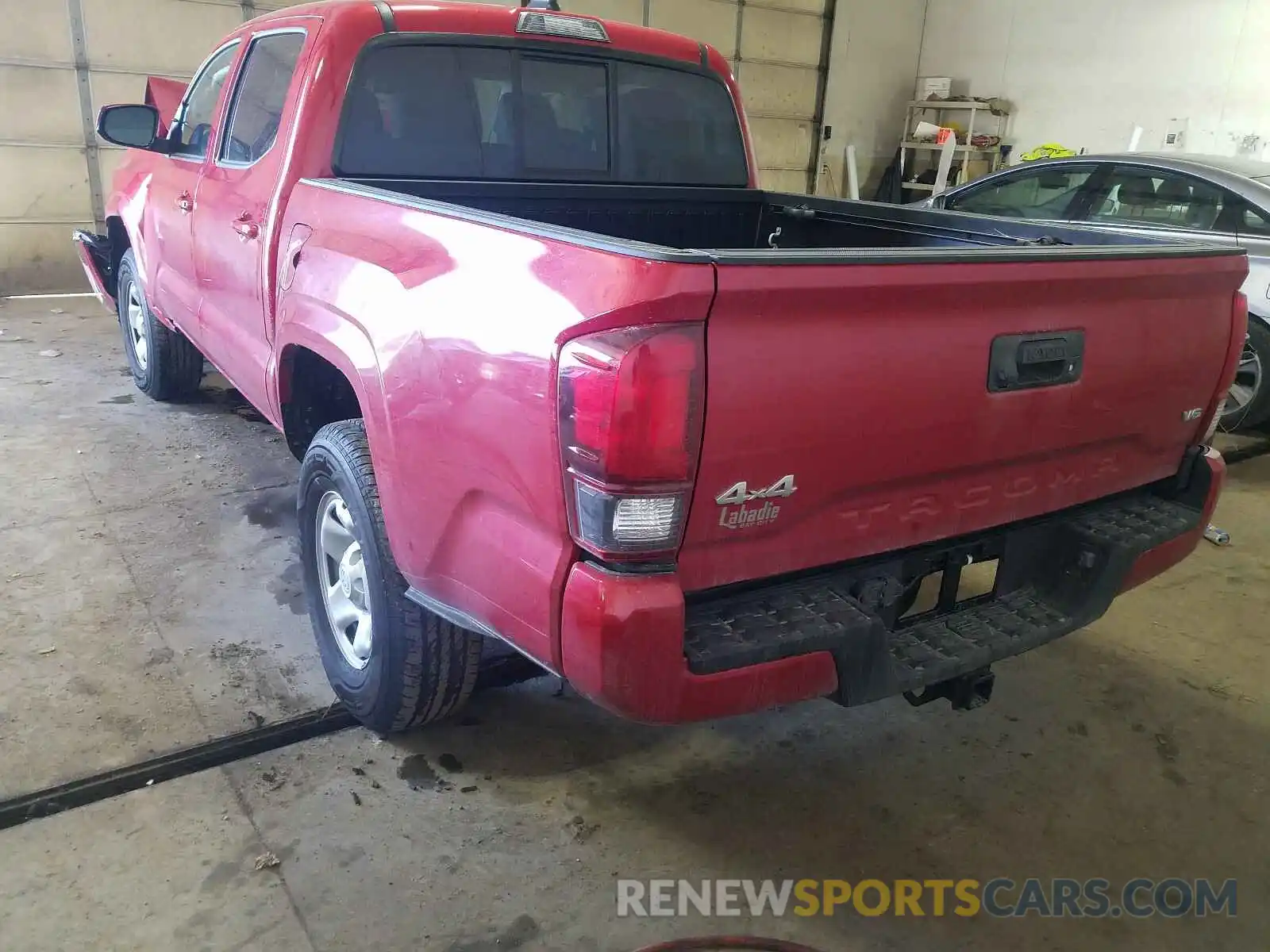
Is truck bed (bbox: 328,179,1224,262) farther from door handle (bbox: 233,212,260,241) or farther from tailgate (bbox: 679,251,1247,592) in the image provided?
tailgate (bbox: 679,251,1247,592)

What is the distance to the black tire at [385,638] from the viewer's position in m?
2.28

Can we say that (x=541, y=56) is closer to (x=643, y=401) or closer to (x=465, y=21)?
(x=465, y=21)

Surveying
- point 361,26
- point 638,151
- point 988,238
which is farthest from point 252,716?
point 988,238

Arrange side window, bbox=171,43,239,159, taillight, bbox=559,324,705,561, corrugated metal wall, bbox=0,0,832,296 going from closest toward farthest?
taillight, bbox=559,324,705,561 → side window, bbox=171,43,239,159 → corrugated metal wall, bbox=0,0,832,296

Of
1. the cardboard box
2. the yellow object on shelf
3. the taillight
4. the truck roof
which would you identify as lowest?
the taillight

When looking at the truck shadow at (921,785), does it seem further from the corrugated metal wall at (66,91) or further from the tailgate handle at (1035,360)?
the corrugated metal wall at (66,91)

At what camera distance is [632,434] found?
1540mm

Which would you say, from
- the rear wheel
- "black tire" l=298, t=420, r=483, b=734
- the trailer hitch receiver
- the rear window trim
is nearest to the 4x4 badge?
the trailer hitch receiver

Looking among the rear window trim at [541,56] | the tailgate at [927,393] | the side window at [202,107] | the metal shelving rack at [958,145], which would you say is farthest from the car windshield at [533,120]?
the metal shelving rack at [958,145]

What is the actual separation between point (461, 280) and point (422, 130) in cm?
132

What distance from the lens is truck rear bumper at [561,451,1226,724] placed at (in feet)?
5.35

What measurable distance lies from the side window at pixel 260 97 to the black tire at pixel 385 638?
114 centimetres

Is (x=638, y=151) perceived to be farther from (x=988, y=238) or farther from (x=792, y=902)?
(x=792, y=902)

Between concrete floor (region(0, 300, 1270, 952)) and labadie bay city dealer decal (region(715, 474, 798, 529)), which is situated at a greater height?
labadie bay city dealer decal (region(715, 474, 798, 529))
